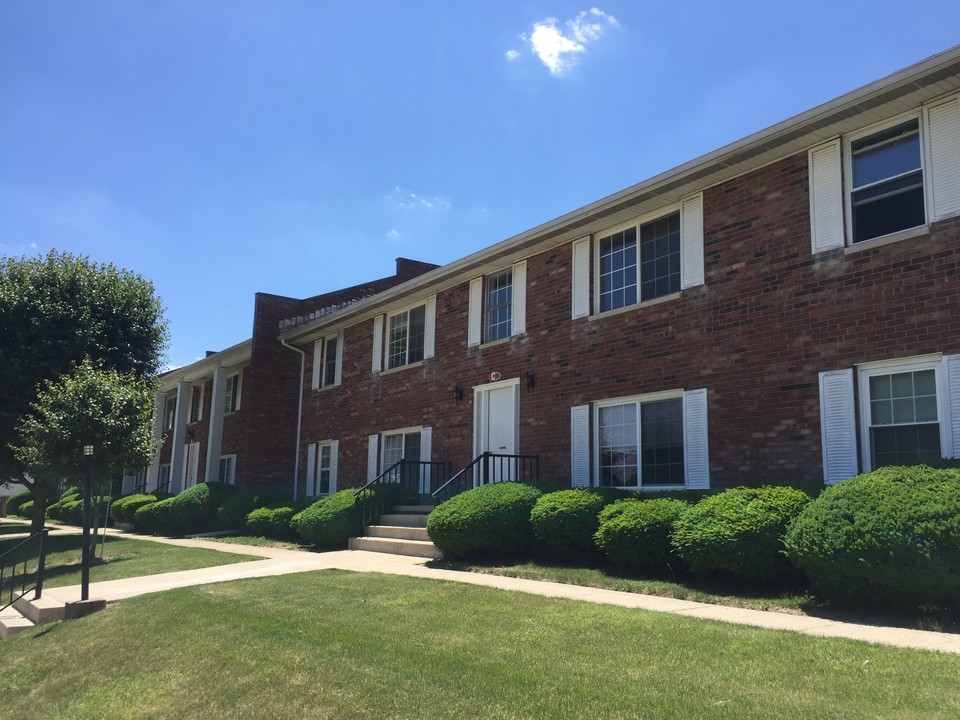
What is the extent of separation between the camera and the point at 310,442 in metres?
22.4

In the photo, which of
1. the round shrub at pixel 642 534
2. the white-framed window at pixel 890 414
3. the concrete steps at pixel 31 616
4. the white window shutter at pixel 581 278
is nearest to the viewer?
the white-framed window at pixel 890 414

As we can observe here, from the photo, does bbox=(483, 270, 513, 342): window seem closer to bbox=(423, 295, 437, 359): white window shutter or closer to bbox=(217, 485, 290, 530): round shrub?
bbox=(423, 295, 437, 359): white window shutter

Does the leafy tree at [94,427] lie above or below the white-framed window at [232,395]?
below

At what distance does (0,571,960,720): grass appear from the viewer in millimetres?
4660

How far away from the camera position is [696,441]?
11.4m

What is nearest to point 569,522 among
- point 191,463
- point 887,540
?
point 887,540

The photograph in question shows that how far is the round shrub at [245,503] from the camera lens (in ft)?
64.4

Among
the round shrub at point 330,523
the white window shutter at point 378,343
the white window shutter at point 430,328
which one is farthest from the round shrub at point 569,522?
the white window shutter at point 378,343

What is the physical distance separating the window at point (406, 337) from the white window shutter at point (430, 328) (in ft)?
0.62

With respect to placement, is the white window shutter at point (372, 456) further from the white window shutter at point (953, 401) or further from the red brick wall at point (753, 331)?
the white window shutter at point (953, 401)

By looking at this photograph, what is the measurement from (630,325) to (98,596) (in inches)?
343

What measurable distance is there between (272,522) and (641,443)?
9.29 metres

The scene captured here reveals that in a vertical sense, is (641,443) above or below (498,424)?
below

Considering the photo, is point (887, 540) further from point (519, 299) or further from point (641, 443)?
point (519, 299)
